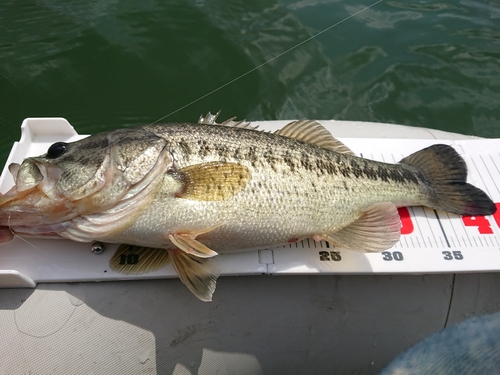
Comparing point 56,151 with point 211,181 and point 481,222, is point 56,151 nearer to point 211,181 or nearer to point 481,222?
point 211,181

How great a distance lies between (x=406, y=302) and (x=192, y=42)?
13.6 ft

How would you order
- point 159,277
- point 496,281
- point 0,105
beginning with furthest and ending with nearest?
1. point 0,105
2. point 496,281
3. point 159,277

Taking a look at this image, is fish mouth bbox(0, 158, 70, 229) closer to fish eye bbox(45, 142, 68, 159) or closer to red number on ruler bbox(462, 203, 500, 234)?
fish eye bbox(45, 142, 68, 159)

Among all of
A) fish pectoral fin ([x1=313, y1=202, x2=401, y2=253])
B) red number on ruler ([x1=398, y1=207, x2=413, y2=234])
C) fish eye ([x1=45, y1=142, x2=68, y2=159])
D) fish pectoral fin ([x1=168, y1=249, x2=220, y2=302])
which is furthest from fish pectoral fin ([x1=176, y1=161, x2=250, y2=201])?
red number on ruler ([x1=398, y1=207, x2=413, y2=234])

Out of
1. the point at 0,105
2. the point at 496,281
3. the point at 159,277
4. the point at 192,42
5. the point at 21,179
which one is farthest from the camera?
the point at 192,42

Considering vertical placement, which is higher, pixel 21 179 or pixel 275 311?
pixel 21 179

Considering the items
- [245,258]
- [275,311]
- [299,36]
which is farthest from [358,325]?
[299,36]

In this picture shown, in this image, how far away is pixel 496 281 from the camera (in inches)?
87.5

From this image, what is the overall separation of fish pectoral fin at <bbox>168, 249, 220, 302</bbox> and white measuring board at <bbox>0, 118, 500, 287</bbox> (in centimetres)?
11

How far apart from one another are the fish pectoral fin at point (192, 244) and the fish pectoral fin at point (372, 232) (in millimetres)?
669

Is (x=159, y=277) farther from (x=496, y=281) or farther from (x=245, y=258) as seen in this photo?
(x=496, y=281)

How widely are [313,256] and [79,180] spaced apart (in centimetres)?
138

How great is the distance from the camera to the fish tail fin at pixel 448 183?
7.81 ft

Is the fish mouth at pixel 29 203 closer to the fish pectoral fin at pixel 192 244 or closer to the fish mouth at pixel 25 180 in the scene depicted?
the fish mouth at pixel 25 180
